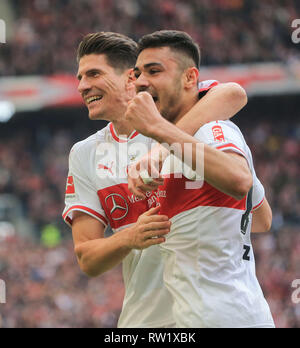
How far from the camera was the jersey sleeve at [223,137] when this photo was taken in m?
2.55

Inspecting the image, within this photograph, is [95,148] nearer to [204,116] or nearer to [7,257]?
[204,116]

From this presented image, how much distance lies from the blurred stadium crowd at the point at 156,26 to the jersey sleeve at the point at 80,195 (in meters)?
14.3

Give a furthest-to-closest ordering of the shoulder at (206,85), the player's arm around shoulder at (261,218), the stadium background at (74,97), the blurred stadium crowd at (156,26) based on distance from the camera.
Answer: the blurred stadium crowd at (156,26) → the stadium background at (74,97) → the player's arm around shoulder at (261,218) → the shoulder at (206,85)

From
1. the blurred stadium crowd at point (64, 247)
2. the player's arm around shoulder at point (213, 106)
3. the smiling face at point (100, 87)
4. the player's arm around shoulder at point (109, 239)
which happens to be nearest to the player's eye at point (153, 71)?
the player's arm around shoulder at point (213, 106)

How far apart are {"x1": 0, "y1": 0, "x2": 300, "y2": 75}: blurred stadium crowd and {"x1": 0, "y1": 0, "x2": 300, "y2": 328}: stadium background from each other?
3 cm

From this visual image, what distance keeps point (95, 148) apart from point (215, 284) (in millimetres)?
1310

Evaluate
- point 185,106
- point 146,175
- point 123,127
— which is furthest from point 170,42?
point 123,127

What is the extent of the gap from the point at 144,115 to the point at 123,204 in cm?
102

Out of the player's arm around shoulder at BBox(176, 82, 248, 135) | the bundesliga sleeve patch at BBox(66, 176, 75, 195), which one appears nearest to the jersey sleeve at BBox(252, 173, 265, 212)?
the player's arm around shoulder at BBox(176, 82, 248, 135)

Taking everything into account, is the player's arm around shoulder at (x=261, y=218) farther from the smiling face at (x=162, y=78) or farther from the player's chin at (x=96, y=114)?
the player's chin at (x=96, y=114)

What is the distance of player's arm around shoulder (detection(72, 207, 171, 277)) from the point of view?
2.60m

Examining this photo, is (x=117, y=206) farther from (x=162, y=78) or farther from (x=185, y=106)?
(x=162, y=78)

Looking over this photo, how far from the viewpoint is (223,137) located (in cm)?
260

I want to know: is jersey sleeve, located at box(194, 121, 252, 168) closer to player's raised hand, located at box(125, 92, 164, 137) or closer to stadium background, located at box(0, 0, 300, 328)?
player's raised hand, located at box(125, 92, 164, 137)
